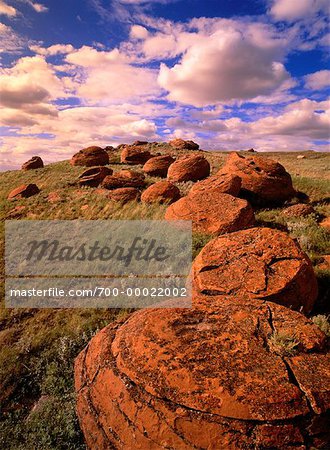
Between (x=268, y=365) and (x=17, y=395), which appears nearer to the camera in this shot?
(x=268, y=365)

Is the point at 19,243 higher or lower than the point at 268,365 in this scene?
lower

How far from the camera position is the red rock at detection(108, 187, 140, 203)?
1723 centimetres

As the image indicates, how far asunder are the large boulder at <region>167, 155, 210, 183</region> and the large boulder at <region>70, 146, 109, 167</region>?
44.0ft

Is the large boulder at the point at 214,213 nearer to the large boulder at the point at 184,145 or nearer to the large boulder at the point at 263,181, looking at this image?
the large boulder at the point at 263,181

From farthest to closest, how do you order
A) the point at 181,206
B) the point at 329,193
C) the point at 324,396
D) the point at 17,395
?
the point at 329,193 < the point at 181,206 < the point at 17,395 < the point at 324,396

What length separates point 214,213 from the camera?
1062 centimetres

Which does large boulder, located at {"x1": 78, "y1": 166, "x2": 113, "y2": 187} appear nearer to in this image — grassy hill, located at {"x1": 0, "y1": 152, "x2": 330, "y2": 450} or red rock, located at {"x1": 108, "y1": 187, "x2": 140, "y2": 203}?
red rock, located at {"x1": 108, "y1": 187, "x2": 140, "y2": 203}

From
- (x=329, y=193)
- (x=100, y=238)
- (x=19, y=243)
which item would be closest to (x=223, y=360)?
(x=100, y=238)

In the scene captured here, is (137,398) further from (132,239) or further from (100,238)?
(100,238)

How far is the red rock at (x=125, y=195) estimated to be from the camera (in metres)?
17.2

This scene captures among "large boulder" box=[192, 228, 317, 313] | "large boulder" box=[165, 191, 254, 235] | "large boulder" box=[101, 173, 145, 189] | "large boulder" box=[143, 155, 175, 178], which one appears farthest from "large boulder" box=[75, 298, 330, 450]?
"large boulder" box=[143, 155, 175, 178]

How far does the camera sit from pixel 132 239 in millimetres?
11891

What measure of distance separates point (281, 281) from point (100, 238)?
890cm

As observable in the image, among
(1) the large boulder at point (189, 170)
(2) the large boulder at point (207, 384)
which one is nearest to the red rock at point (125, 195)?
(1) the large boulder at point (189, 170)
